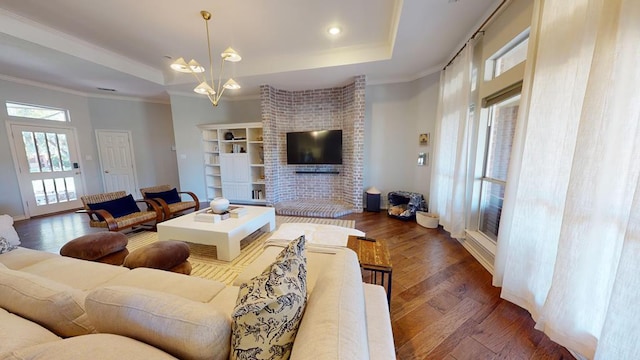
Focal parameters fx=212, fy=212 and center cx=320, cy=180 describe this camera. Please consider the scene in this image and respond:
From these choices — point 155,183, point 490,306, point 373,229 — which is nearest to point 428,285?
point 490,306

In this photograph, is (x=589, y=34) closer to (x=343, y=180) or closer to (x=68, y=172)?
(x=343, y=180)

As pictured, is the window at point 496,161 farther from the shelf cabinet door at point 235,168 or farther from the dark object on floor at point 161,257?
the shelf cabinet door at point 235,168

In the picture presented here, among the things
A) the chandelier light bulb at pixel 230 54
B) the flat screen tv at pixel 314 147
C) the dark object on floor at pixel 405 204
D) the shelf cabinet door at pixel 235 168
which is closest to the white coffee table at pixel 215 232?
the chandelier light bulb at pixel 230 54

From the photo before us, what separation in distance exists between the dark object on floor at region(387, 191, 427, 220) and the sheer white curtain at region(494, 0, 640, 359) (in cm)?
211

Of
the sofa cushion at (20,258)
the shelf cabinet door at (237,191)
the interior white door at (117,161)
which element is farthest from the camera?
the interior white door at (117,161)

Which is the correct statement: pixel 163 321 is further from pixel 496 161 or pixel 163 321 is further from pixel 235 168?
pixel 235 168

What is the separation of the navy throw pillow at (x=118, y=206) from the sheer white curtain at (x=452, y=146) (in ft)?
16.1

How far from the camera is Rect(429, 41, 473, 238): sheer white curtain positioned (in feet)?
9.00

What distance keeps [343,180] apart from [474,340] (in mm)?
3635

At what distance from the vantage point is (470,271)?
7.36ft

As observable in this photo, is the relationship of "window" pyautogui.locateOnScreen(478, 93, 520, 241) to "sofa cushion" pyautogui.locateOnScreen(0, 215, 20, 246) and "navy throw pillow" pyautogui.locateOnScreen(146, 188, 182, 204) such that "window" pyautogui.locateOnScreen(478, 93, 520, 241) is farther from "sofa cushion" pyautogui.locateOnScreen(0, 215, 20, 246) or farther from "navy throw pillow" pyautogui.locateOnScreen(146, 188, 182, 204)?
"navy throw pillow" pyautogui.locateOnScreen(146, 188, 182, 204)

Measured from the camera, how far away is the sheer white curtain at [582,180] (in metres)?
1.03

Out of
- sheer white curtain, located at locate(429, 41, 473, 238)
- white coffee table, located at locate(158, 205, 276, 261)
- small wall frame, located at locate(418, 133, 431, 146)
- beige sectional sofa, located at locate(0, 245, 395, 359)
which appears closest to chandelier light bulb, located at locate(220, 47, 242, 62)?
white coffee table, located at locate(158, 205, 276, 261)

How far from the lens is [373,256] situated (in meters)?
1.64
